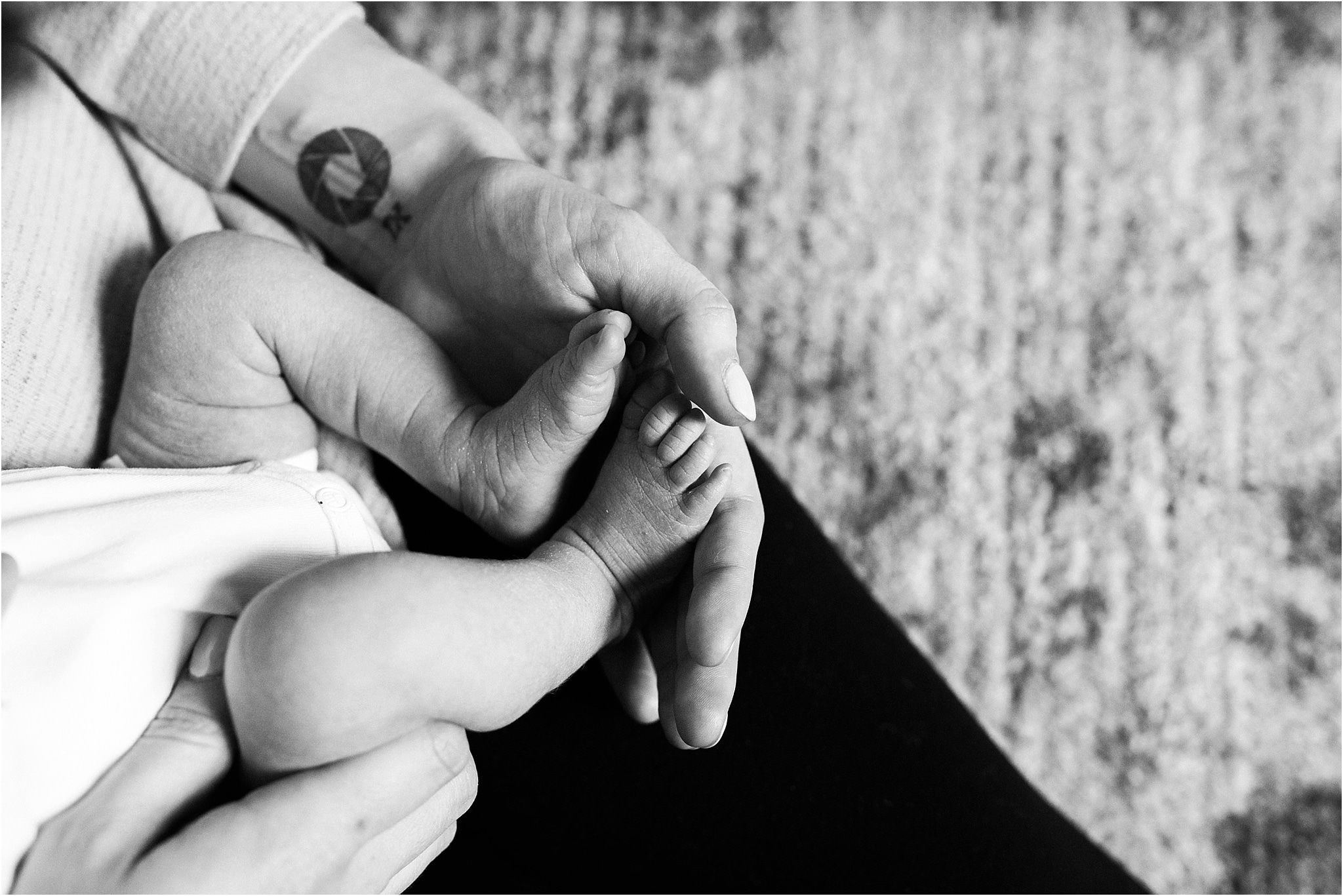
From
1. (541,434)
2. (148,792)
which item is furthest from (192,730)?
(541,434)

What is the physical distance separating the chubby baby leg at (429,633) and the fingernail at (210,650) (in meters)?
0.05

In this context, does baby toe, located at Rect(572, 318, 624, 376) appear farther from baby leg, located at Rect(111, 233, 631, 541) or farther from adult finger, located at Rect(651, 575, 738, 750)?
adult finger, located at Rect(651, 575, 738, 750)

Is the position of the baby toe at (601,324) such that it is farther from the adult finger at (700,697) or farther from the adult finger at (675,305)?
the adult finger at (700,697)

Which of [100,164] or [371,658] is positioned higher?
[100,164]

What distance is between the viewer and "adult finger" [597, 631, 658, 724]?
72 centimetres

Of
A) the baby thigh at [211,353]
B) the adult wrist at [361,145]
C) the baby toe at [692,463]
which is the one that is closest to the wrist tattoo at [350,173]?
the adult wrist at [361,145]

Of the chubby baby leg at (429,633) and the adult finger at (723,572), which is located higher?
the chubby baby leg at (429,633)

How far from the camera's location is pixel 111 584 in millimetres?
595

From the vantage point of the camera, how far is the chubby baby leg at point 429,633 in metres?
0.51

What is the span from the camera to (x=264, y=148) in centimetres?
78

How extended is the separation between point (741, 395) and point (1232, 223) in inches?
35.7

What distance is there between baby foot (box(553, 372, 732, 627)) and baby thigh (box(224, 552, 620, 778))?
3.7 inches

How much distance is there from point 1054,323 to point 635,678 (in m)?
0.73

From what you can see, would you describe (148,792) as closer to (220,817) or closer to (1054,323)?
(220,817)
